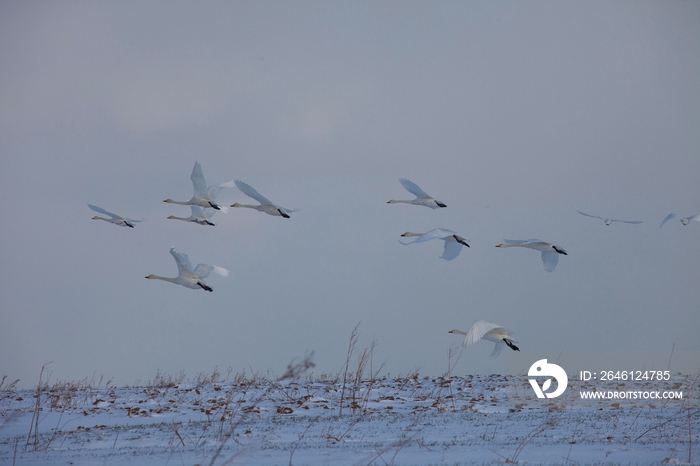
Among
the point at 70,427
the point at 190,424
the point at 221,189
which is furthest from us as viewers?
the point at 221,189

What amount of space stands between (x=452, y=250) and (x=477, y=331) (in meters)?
5.48

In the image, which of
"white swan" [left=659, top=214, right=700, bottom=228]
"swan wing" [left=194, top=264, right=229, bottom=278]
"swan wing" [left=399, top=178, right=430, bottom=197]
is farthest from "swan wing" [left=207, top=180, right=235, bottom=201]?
"white swan" [left=659, top=214, right=700, bottom=228]

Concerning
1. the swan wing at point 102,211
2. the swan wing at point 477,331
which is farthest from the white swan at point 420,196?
the swan wing at point 102,211

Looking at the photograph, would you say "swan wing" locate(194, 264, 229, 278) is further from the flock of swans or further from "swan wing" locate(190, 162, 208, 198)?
"swan wing" locate(190, 162, 208, 198)

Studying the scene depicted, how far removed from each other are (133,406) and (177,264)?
12.5 ft

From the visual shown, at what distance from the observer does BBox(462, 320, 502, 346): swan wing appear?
10.9 meters

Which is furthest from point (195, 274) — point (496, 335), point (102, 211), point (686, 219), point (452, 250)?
point (686, 219)

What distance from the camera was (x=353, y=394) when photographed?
50.3ft

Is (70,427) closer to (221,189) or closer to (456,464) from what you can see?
(221,189)

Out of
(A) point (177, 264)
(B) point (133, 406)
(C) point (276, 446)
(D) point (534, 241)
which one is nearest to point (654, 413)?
(D) point (534, 241)

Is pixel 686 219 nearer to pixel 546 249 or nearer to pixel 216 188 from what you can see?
pixel 546 249

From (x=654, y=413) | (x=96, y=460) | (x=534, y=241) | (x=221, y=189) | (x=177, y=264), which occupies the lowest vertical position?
(x=96, y=460)

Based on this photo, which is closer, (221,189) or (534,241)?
(534,241)

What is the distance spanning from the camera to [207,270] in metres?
15.7
